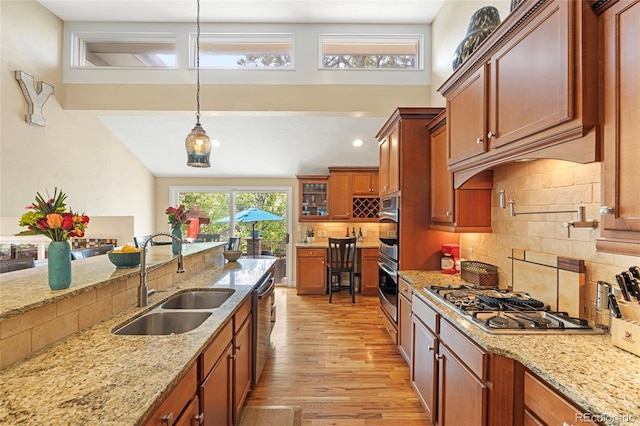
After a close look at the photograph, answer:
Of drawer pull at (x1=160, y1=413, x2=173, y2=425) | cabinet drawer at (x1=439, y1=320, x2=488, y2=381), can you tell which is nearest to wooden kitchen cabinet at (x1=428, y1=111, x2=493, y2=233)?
cabinet drawer at (x1=439, y1=320, x2=488, y2=381)

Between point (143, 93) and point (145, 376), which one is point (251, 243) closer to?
point (143, 93)

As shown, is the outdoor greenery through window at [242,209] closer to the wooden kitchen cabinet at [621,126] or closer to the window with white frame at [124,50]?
the window with white frame at [124,50]

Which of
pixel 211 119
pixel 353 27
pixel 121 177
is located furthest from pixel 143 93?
pixel 353 27

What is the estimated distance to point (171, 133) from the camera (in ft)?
16.4

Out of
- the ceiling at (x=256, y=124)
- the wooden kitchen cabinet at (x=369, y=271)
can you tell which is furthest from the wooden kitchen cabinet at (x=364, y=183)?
the wooden kitchen cabinet at (x=369, y=271)

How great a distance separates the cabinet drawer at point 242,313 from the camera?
189 cm

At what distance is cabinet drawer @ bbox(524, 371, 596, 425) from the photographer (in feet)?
3.12

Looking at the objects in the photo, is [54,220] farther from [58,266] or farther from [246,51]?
[246,51]

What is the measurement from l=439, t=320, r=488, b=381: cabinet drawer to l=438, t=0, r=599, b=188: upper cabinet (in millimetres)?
930

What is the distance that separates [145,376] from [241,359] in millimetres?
1145

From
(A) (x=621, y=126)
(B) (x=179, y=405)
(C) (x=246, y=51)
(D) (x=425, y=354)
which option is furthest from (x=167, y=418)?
(C) (x=246, y=51)

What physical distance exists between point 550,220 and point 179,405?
2.12 metres

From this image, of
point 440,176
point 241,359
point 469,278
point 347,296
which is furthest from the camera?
point 347,296

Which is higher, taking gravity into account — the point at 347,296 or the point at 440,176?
the point at 440,176
